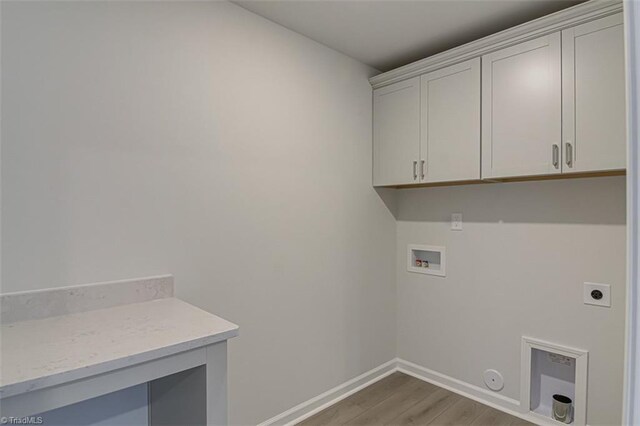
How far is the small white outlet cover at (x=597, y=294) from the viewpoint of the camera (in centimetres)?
193

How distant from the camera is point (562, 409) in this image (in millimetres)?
2072

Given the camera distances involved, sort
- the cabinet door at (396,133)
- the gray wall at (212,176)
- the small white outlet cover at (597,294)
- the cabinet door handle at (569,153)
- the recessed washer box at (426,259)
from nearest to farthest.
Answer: the gray wall at (212,176)
the cabinet door handle at (569,153)
the small white outlet cover at (597,294)
the cabinet door at (396,133)
the recessed washer box at (426,259)

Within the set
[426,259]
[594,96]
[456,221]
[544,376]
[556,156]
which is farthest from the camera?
[426,259]

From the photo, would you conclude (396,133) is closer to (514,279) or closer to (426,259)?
(426,259)

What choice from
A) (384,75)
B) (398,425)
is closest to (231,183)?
(384,75)

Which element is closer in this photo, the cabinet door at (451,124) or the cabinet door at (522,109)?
the cabinet door at (522,109)

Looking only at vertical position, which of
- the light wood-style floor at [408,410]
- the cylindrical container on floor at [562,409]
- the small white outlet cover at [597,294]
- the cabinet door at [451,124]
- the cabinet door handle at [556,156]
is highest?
the cabinet door at [451,124]

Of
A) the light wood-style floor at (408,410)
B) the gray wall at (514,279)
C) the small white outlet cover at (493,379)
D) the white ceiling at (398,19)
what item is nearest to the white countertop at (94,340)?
Result: the light wood-style floor at (408,410)

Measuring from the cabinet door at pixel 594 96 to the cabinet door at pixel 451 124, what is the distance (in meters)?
0.47

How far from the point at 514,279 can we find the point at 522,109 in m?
1.10

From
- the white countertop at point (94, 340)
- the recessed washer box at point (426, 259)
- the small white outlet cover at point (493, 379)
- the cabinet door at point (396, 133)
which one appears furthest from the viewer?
the recessed washer box at point (426, 259)

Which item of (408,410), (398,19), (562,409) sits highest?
(398,19)

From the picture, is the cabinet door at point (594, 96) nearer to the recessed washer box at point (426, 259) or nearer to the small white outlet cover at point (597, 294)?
the small white outlet cover at point (597, 294)

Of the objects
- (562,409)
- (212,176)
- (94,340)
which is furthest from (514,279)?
(94,340)
